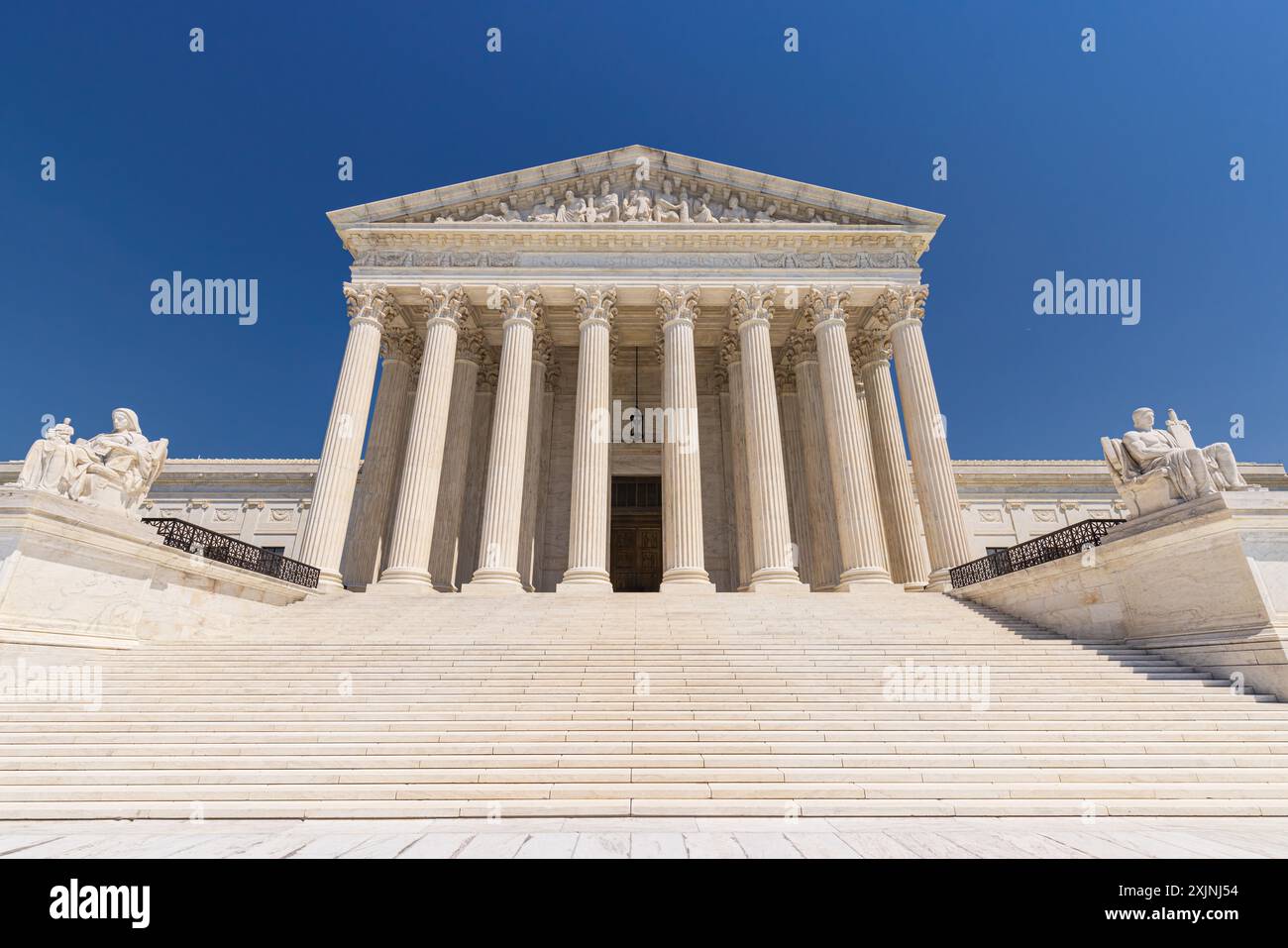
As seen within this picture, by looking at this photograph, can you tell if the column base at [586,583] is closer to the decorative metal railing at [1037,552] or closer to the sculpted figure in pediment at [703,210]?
the decorative metal railing at [1037,552]

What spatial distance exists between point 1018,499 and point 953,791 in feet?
106

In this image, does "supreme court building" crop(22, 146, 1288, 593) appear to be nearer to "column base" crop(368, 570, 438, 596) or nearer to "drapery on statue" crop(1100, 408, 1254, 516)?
"column base" crop(368, 570, 438, 596)

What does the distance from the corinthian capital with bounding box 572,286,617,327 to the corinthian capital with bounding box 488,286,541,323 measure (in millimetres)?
1653

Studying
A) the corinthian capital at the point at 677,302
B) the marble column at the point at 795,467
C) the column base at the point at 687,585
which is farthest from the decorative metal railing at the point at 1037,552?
the corinthian capital at the point at 677,302

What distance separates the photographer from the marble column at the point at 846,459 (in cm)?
1866

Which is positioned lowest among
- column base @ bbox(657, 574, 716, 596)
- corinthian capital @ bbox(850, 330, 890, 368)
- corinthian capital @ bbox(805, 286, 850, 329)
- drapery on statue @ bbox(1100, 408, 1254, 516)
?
column base @ bbox(657, 574, 716, 596)

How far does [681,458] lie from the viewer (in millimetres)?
19234

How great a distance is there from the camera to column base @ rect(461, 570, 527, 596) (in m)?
17.4

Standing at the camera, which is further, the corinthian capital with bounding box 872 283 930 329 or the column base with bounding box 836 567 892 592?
the corinthian capital with bounding box 872 283 930 329

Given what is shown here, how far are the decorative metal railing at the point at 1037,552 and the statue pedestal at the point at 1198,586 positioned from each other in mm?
743

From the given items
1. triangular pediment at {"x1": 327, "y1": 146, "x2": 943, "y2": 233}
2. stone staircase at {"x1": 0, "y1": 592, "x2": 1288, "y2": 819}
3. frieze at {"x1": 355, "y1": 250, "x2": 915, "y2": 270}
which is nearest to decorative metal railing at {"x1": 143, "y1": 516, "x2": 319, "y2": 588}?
stone staircase at {"x1": 0, "y1": 592, "x2": 1288, "y2": 819}

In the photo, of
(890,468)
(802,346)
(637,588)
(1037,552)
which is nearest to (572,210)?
(802,346)
